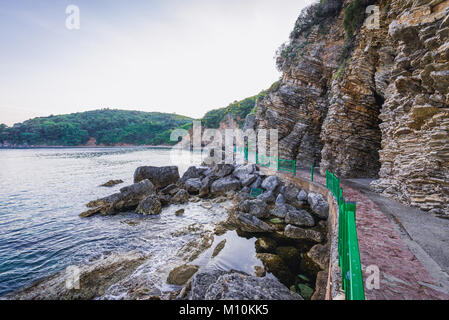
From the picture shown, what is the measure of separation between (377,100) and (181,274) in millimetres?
11938

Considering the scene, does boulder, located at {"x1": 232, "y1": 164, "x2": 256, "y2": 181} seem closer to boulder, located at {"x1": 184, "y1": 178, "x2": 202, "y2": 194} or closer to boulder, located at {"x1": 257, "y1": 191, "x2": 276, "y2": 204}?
boulder, located at {"x1": 184, "y1": 178, "x2": 202, "y2": 194}


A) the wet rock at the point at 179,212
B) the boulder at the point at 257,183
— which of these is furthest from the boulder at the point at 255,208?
the boulder at the point at 257,183

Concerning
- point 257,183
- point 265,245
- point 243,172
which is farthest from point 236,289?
point 243,172

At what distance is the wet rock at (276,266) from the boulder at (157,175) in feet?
34.1

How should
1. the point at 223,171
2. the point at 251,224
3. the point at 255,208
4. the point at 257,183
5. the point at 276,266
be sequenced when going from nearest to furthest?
1. the point at 276,266
2. the point at 251,224
3. the point at 255,208
4. the point at 257,183
5. the point at 223,171

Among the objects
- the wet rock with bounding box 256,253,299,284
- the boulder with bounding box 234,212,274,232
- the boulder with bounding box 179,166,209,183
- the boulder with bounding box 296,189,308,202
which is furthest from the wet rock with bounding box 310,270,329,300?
the boulder with bounding box 179,166,209,183

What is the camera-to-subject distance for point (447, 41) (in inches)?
168

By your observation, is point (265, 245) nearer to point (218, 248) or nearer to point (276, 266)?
point (276, 266)

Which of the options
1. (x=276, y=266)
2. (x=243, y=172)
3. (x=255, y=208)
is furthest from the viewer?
(x=243, y=172)

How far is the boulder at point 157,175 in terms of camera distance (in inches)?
529

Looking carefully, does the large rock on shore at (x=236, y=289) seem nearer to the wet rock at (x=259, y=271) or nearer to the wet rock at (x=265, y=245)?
the wet rock at (x=259, y=271)

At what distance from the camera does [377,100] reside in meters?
9.30
